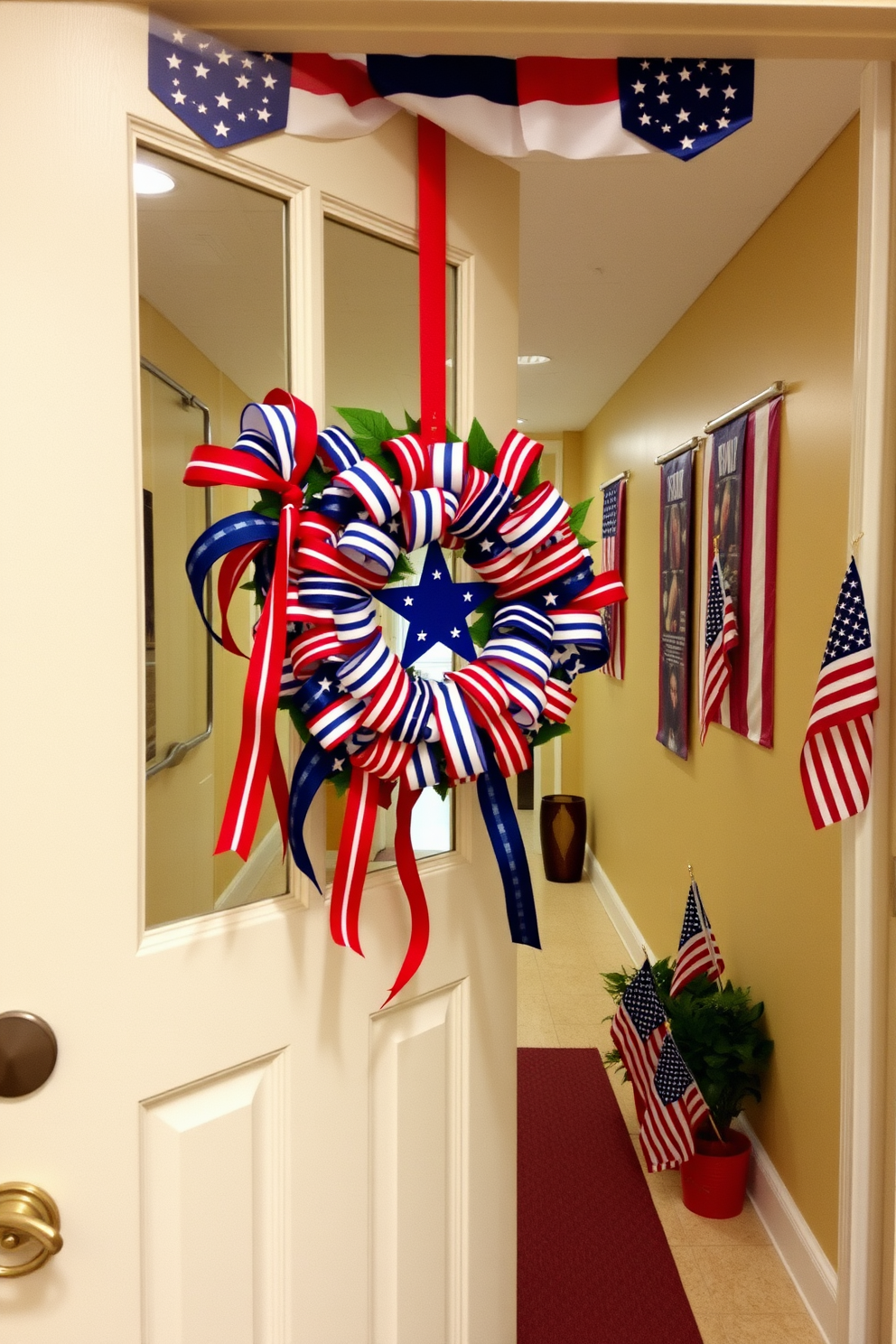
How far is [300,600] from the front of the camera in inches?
39.7

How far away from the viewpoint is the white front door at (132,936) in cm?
91

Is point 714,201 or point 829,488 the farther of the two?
point 714,201

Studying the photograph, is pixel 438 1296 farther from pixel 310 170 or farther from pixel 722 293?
pixel 722 293

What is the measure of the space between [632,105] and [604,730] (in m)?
4.65

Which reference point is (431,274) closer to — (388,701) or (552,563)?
(552,563)

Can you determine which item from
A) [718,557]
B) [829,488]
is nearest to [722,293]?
[718,557]

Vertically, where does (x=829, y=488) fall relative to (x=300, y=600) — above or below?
above

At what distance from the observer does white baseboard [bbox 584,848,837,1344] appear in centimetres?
213

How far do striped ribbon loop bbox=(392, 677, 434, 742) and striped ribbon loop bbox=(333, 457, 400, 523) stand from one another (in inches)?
7.2

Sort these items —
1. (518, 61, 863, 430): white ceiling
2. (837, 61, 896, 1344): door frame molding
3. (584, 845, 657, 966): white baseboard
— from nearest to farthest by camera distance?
(837, 61, 896, 1344): door frame molding → (518, 61, 863, 430): white ceiling → (584, 845, 657, 966): white baseboard

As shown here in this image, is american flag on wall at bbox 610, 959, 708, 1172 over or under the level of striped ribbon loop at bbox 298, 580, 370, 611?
under

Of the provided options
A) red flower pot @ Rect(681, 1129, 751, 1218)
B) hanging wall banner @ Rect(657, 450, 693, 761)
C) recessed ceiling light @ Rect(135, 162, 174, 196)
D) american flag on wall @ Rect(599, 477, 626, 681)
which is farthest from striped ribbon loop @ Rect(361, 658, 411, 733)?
american flag on wall @ Rect(599, 477, 626, 681)

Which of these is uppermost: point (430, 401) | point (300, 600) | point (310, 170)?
point (310, 170)

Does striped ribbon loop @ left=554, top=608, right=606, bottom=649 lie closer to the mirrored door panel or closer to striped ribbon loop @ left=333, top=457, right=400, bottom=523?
striped ribbon loop @ left=333, top=457, right=400, bottom=523
